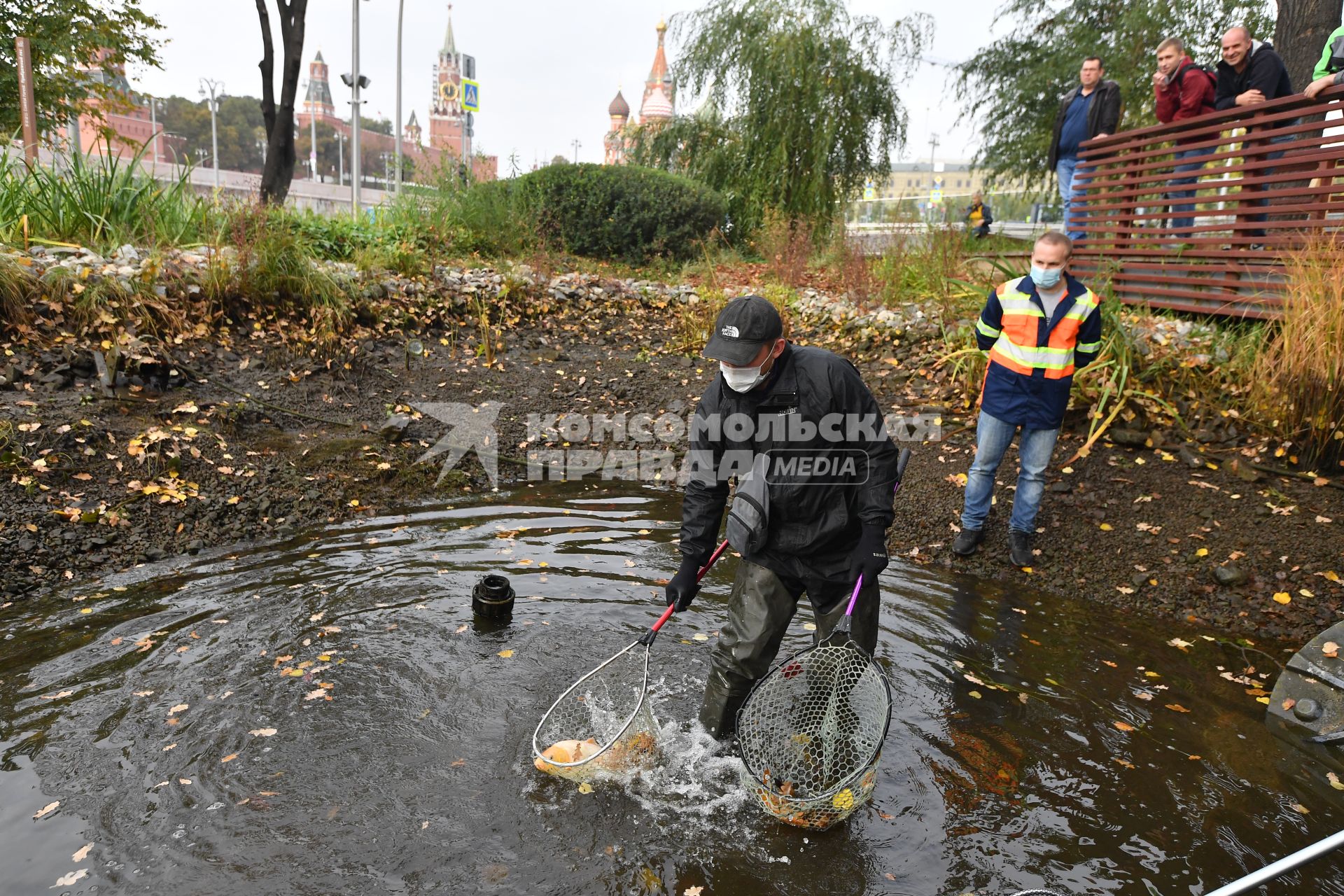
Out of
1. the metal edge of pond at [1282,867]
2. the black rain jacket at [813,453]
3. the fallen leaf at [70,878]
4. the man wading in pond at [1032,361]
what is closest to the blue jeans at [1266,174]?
the man wading in pond at [1032,361]

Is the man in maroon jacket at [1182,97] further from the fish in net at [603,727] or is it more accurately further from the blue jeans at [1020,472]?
the fish in net at [603,727]

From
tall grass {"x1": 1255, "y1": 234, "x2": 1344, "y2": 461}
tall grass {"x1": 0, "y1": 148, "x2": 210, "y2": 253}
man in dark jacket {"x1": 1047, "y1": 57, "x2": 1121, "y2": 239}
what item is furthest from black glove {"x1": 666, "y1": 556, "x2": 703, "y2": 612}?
tall grass {"x1": 0, "y1": 148, "x2": 210, "y2": 253}

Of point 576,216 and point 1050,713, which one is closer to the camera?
point 1050,713

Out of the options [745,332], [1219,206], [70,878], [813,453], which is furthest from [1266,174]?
[70,878]

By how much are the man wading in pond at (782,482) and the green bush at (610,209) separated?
33.8ft

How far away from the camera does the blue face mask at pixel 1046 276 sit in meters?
5.05

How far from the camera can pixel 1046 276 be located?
507 centimetres

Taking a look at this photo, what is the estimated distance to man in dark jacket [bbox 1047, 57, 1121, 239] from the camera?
348 inches

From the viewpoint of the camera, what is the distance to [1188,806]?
10.9 feet

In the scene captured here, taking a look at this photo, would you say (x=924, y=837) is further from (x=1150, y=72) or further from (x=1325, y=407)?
(x=1150, y=72)

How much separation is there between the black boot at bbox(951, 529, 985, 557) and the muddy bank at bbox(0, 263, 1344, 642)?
0.07 meters

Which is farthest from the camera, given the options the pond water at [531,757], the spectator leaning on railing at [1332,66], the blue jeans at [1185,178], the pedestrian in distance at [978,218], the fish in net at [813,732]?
the pedestrian in distance at [978,218]

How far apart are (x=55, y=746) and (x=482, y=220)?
10154 mm

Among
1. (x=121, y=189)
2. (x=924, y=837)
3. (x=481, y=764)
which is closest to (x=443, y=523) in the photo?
(x=481, y=764)
